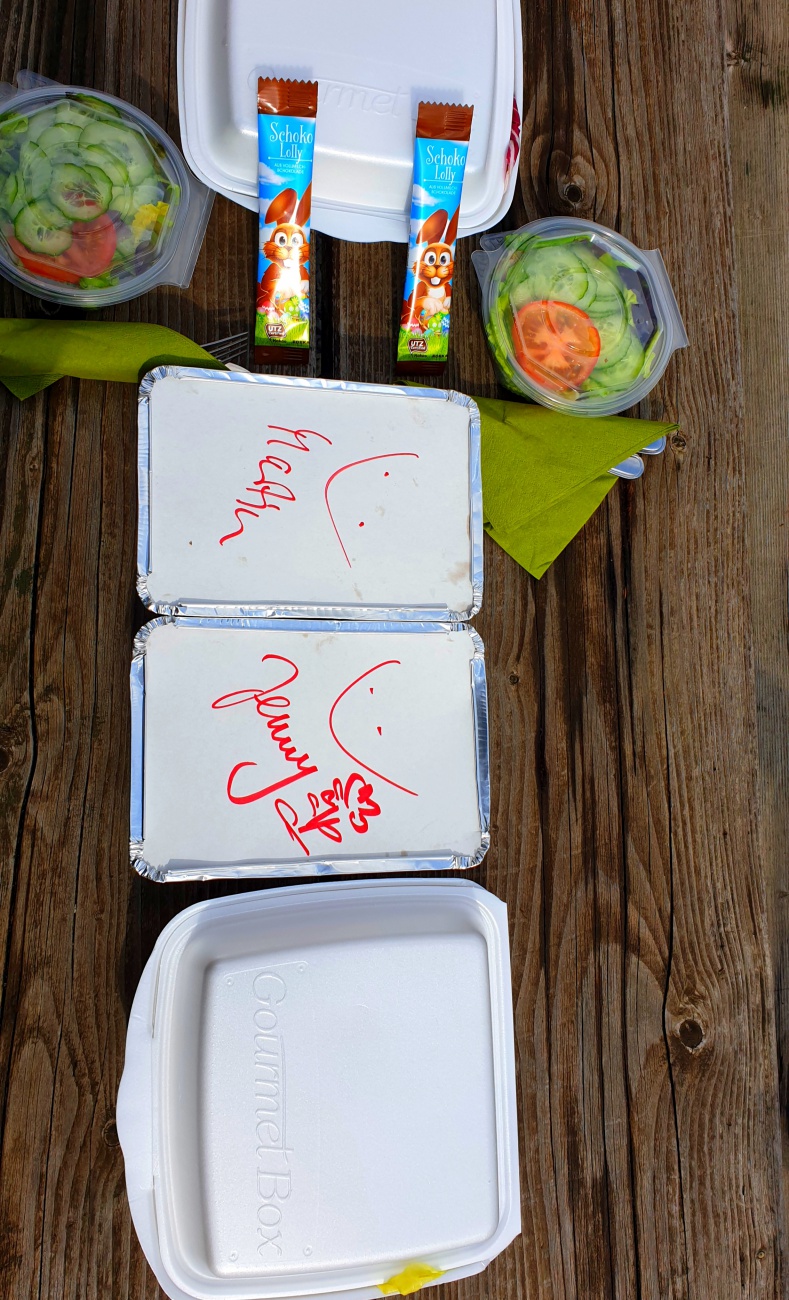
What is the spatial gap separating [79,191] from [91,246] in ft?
0.14

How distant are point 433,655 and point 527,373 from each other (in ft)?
0.93

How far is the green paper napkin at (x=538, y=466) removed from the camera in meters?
0.82

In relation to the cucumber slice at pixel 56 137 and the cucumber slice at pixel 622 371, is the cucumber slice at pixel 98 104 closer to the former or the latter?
the cucumber slice at pixel 56 137

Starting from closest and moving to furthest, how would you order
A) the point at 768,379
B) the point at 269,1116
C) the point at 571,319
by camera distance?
the point at 269,1116 → the point at 571,319 → the point at 768,379

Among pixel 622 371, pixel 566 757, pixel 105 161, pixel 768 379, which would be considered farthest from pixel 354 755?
pixel 768 379

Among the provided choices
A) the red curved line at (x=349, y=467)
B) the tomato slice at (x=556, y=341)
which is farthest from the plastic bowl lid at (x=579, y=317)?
the red curved line at (x=349, y=467)

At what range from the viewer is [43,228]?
2.31ft

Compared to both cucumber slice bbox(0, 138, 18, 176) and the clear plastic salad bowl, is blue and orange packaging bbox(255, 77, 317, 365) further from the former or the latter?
cucumber slice bbox(0, 138, 18, 176)

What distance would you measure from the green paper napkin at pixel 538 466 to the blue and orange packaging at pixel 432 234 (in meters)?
0.08

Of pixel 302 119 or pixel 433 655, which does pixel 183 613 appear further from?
pixel 302 119
